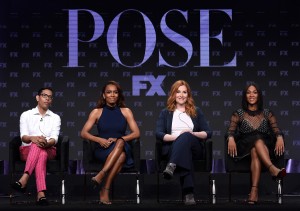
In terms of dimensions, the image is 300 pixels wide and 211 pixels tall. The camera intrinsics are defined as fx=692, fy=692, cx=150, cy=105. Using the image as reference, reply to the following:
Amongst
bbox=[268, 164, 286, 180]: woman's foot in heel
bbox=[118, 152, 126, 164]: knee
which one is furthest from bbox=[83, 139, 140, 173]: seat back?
bbox=[268, 164, 286, 180]: woman's foot in heel

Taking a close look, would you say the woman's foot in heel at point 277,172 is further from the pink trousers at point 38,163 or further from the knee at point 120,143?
the pink trousers at point 38,163

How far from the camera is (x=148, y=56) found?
815 cm

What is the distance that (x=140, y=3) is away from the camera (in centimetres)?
819

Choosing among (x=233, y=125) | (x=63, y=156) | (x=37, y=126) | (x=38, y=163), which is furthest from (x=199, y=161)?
(x=37, y=126)

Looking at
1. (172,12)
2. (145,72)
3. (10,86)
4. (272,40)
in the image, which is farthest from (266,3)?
(10,86)

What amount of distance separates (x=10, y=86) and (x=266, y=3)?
3.17 m

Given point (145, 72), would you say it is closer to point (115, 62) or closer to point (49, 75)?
point (115, 62)

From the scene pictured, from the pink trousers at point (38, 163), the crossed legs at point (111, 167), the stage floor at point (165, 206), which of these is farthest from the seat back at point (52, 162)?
the crossed legs at point (111, 167)

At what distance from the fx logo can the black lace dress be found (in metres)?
1.75

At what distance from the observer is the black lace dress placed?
6426mm

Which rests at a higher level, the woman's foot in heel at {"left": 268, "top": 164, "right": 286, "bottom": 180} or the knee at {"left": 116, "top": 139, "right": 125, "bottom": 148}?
the knee at {"left": 116, "top": 139, "right": 125, "bottom": 148}

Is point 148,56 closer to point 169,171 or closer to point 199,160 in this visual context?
point 199,160

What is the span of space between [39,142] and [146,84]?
2148 millimetres

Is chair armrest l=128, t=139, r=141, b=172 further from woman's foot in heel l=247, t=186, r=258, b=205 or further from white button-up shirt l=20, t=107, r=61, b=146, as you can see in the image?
woman's foot in heel l=247, t=186, r=258, b=205
